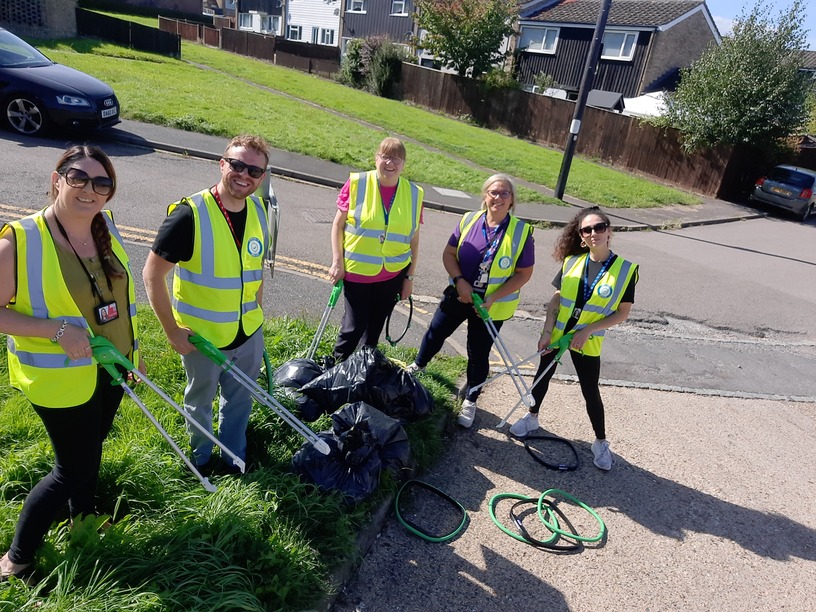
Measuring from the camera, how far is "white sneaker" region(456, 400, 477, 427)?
15.0ft

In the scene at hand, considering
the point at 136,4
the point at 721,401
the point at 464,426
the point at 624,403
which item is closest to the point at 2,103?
the point at 464,426

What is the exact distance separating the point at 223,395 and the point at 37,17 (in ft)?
76.4

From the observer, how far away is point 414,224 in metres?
4.23

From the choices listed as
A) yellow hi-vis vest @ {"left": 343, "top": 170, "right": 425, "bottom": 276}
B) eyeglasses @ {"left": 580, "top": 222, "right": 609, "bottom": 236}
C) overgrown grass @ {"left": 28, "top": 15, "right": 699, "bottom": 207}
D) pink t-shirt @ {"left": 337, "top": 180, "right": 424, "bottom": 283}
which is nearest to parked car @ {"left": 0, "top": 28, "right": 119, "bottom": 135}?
overgrown grass @ {"left": 28, "top": 15, "right": 699, "bottom": 207}

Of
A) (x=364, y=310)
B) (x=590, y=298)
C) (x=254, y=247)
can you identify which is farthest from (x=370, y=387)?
(x=590, y=298)

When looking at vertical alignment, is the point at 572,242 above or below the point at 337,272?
above

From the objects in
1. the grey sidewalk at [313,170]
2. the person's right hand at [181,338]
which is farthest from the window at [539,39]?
the person's right hand at [181,338]

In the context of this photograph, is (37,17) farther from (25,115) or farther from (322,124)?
(25,115)

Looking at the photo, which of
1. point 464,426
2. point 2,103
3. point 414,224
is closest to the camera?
point 414,224

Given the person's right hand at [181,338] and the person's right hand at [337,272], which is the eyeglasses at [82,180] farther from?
the person's right hand at [337,272]

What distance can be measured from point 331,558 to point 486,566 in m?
0.92

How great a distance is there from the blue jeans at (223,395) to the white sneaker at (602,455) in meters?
2.58

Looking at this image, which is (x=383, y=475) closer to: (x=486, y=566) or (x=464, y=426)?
(x=486, y=566)

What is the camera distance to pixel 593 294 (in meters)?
4.00
